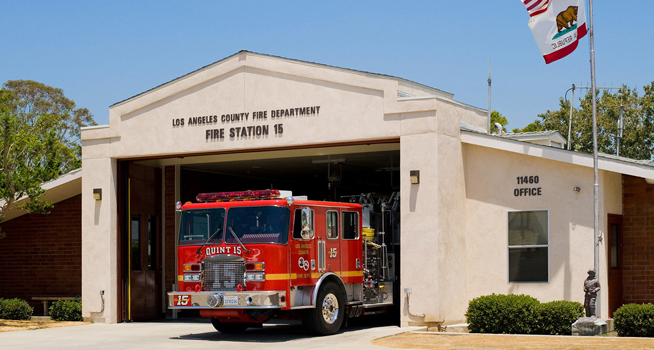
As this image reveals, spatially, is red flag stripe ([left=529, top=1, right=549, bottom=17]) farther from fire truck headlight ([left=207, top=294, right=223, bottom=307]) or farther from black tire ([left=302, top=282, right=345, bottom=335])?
fire truck headlight ([left=207, top=294, right=223, bottom=307])

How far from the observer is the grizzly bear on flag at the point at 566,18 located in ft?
51.8

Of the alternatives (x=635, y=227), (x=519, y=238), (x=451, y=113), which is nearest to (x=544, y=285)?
(x=519, y=238)

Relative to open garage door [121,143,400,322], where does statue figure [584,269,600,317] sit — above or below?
below

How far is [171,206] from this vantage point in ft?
72.4

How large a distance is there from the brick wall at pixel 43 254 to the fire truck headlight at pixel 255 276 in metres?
9.47

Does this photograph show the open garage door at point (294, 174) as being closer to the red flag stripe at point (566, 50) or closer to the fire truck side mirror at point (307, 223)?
the fire truck side mirror at point (307, 223)

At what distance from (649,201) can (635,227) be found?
60 centimetres

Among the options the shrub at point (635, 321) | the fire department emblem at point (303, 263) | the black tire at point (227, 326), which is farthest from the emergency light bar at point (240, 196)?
the shrub at point (635, 321)

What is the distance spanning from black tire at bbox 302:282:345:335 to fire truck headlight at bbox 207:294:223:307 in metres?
1.69

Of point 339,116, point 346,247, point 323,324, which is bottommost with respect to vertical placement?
point 323,324

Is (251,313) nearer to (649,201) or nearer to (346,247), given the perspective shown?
(346,247)

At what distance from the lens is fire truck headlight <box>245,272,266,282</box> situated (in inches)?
573

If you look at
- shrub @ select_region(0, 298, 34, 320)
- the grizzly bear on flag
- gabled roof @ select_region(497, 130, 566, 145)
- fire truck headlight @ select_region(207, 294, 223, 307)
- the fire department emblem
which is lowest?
shrub @ select_region(0, 298, 34, 320)

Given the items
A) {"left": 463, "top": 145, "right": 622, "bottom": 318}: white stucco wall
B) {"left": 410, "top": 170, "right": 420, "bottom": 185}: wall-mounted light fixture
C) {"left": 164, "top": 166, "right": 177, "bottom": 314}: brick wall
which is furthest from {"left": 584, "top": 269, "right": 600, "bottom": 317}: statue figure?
{"left": 164, "top": 166, "right": 177, "bottom": 314}: brick wall
